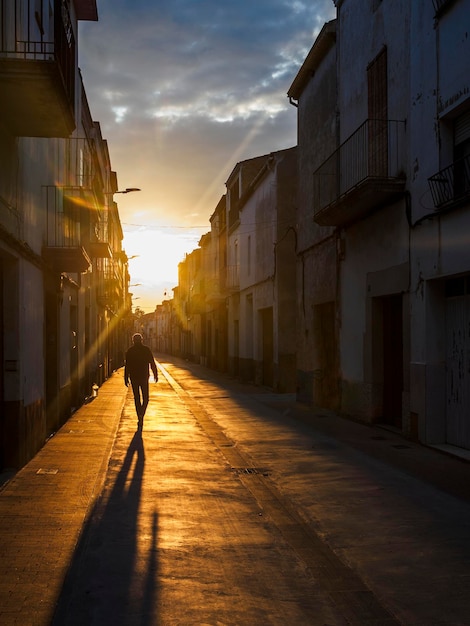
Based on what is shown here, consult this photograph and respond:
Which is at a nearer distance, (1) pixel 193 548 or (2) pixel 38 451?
(1) pixel 193 548

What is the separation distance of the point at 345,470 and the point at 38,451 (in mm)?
4569

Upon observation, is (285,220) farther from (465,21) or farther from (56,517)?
(56,517)

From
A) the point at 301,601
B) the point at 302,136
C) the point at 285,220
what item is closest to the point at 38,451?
the point at 301,601

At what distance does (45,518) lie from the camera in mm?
6246

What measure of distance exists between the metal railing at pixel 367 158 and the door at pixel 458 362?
2.35 metres

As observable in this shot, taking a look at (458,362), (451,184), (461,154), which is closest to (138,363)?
(458,362)

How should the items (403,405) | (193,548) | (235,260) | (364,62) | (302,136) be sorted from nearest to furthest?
(193,548)
(403,405)
(364,62)
(302,136)
(235,260)

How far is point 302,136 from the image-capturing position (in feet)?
60.8

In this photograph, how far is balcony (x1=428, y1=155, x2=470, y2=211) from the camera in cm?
950

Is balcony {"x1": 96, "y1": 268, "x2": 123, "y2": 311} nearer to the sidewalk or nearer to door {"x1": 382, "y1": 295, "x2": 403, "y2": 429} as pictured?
door {"x1": 382, "y1": 295, "x2": 403, "y2": 429}

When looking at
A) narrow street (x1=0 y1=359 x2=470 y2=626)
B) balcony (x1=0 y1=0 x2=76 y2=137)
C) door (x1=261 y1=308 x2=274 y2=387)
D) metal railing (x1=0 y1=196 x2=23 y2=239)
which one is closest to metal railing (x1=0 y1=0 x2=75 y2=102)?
balcony (x1=0 y1=0 x2=76 y2=137)

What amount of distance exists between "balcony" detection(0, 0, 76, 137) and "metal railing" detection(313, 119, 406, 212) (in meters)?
5.07

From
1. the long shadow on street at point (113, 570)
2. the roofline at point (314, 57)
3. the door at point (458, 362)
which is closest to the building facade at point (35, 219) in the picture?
the long shadow on street at point (113, 570)

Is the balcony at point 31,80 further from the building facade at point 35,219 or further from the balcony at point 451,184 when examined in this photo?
the balcony at point 451,184
